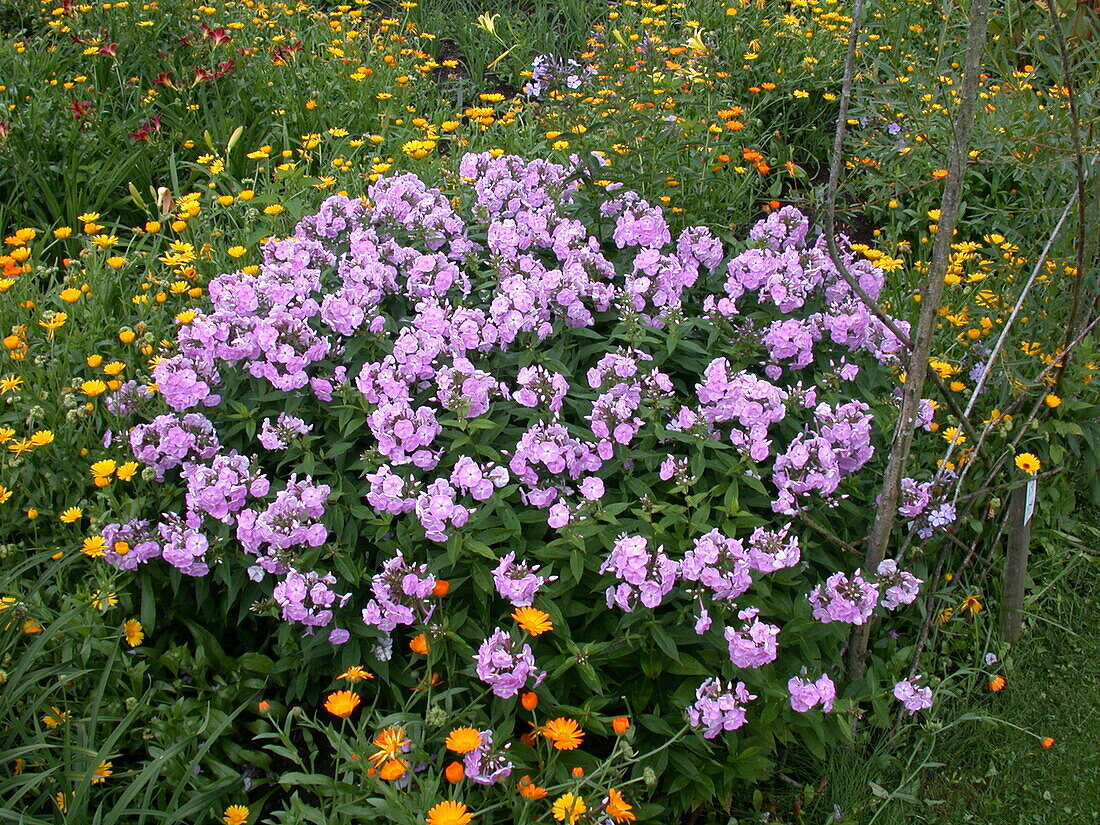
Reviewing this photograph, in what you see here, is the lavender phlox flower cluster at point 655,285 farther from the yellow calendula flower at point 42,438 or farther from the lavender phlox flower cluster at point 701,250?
the yellow calendula flower at point 42,438

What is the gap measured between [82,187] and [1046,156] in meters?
4.02

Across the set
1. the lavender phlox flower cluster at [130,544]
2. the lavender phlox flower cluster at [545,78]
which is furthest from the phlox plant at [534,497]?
the lavender phlox flower cluster at [545,78]

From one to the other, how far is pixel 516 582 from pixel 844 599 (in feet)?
2.65

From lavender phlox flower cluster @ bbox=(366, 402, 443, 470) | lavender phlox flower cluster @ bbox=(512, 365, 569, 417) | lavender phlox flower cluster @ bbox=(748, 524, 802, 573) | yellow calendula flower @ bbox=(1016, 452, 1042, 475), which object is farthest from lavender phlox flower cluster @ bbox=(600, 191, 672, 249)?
yellow calendula flower @ bbox=(1016, 452, 1042, 475)

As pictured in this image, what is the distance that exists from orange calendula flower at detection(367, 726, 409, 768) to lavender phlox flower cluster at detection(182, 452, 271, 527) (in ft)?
2.38

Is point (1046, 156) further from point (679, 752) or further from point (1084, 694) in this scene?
point (679, 752)

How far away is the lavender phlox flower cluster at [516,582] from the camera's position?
2215 millimetres

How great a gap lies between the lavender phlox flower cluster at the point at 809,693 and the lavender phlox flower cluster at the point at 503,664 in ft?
2.06

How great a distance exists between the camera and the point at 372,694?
8.38ft

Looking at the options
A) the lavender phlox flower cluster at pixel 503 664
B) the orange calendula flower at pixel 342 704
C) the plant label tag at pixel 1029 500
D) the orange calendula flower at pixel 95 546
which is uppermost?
the orange calendula flower at pixel 95 546

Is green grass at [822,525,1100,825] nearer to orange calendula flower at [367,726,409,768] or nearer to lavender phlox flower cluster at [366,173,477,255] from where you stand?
orange calendula flower at [367,726,409,768]

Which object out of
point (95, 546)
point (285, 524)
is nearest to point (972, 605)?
point (285, 524)

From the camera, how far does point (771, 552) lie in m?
2.33

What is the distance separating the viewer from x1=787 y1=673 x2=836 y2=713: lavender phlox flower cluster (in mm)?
2322
